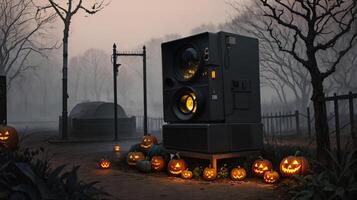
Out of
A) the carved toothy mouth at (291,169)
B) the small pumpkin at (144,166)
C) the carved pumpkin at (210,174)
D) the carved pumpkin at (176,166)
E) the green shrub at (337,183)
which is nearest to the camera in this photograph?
the green shrub at (337,183)

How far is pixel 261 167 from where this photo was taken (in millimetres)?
6562

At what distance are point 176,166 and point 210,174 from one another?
0.84 m

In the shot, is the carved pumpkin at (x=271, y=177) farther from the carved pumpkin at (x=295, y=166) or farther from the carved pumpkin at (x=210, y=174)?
the carved pumpkin at (x=210, y=174)

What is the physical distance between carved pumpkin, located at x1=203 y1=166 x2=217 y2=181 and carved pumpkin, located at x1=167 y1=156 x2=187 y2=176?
25.6 inches

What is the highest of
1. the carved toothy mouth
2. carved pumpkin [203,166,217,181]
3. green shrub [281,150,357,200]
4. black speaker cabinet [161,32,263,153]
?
black speaker cabinet [161,32,263,153]

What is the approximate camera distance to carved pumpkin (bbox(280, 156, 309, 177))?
6.04 metres

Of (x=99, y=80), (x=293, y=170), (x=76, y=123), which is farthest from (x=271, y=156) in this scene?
(x=99, y=80)

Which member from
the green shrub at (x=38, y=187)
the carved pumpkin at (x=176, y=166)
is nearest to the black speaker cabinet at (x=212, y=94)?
the carved pumpkin at (x=176, y=166)

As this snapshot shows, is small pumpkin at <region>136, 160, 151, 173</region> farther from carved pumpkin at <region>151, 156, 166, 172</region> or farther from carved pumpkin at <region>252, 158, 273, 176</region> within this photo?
carved pumpkin at <region>252, 158, 273, 176</region>

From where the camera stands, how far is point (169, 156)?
785 cm

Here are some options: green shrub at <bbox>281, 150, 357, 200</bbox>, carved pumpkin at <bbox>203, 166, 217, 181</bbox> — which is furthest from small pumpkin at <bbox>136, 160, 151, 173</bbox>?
green shrub at <bbox>281, 150, 357, 200</bbox>

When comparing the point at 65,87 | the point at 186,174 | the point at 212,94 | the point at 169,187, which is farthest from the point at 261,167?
the point at 65,87

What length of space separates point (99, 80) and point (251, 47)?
5826 cm

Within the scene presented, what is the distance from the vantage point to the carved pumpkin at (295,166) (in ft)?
19.8
